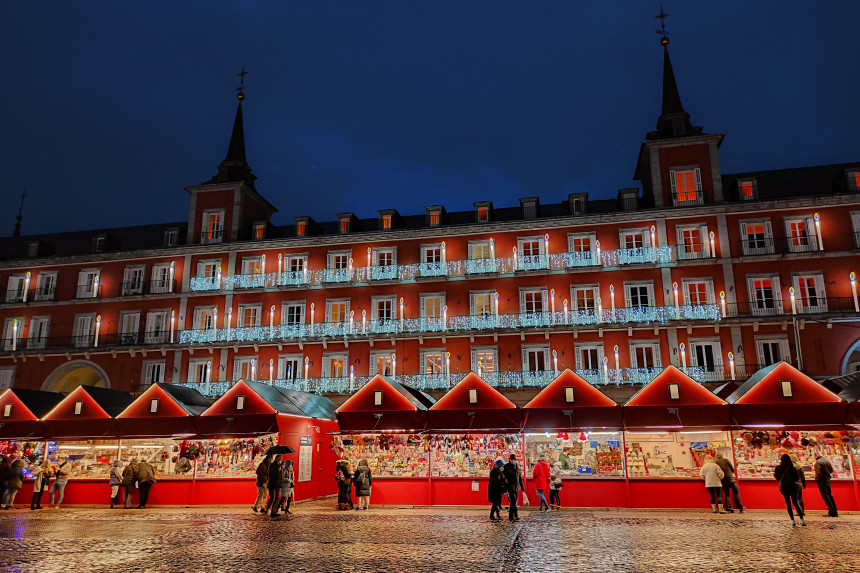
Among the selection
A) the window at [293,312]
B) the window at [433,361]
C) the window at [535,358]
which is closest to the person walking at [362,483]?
the window at [433,361]

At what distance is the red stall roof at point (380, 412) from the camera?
1995 centimetres

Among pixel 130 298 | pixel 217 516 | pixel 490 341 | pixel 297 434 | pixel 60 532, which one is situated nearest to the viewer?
pixel 60 532

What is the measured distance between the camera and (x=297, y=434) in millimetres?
21750

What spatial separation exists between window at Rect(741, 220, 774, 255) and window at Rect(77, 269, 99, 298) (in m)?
34.6

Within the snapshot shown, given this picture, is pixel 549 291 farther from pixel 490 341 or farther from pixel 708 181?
pixel 708 181

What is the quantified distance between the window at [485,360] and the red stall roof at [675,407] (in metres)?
13.0

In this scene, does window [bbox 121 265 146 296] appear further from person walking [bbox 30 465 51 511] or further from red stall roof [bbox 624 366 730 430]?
red stall roof [bbox 624 366 730 430]

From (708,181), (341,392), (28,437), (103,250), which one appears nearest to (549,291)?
(708,181)

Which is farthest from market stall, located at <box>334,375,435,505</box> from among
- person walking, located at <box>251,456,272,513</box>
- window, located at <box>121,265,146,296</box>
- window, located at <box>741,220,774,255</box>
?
window, located at <box>121,265,146,296</box>

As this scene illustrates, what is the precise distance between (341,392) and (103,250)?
17583 millimetres

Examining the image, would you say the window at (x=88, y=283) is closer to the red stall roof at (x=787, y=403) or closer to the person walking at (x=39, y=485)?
the person walking at (x=39, y=485)

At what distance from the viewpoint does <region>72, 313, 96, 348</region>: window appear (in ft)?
120

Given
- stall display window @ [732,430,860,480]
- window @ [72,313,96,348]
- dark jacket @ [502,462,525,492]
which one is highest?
window @ [72,313,96,348]

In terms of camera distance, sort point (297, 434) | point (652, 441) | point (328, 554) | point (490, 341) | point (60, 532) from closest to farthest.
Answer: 1. point (328, 554)
2. point (60, 532)
3. point (652, 441)
4. point (297, 434)
5. point (490, 341)
